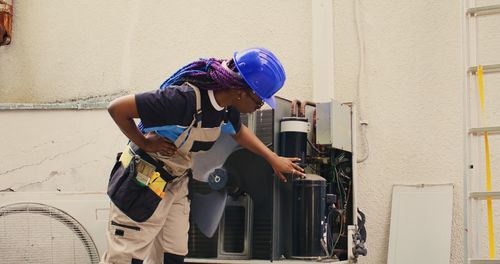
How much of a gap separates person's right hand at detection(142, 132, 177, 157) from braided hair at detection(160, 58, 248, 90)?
0.17 metres

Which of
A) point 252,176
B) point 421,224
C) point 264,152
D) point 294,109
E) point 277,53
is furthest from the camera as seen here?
point 277,53

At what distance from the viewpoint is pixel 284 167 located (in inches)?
87.3

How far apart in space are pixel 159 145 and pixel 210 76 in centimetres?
29

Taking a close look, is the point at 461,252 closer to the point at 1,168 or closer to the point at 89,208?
the point at 89,208

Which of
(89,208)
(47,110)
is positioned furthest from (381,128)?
(47,110)

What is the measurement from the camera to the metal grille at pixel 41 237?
2.48 meters

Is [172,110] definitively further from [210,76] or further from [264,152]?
[264,152]

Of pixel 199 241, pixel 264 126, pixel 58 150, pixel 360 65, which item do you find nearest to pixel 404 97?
pixel 360 65

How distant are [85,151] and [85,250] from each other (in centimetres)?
55

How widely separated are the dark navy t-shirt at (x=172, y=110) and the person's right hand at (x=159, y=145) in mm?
17

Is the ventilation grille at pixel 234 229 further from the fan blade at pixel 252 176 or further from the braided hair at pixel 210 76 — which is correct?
the braided hair at pixel 210 76

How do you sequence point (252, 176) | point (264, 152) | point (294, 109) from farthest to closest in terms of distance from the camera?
point (294, 109), point (252, 176), point (264, 152)

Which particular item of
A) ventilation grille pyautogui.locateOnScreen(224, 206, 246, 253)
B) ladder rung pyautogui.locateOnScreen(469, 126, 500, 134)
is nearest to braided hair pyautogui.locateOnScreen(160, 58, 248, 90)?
ventilation grille pyautogui.locateOnScreen(224, 206, 246, 253)

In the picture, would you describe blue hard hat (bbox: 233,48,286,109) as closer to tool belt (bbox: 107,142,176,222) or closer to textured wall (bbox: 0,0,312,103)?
tool belt (bbox: 107,142,176,222)
